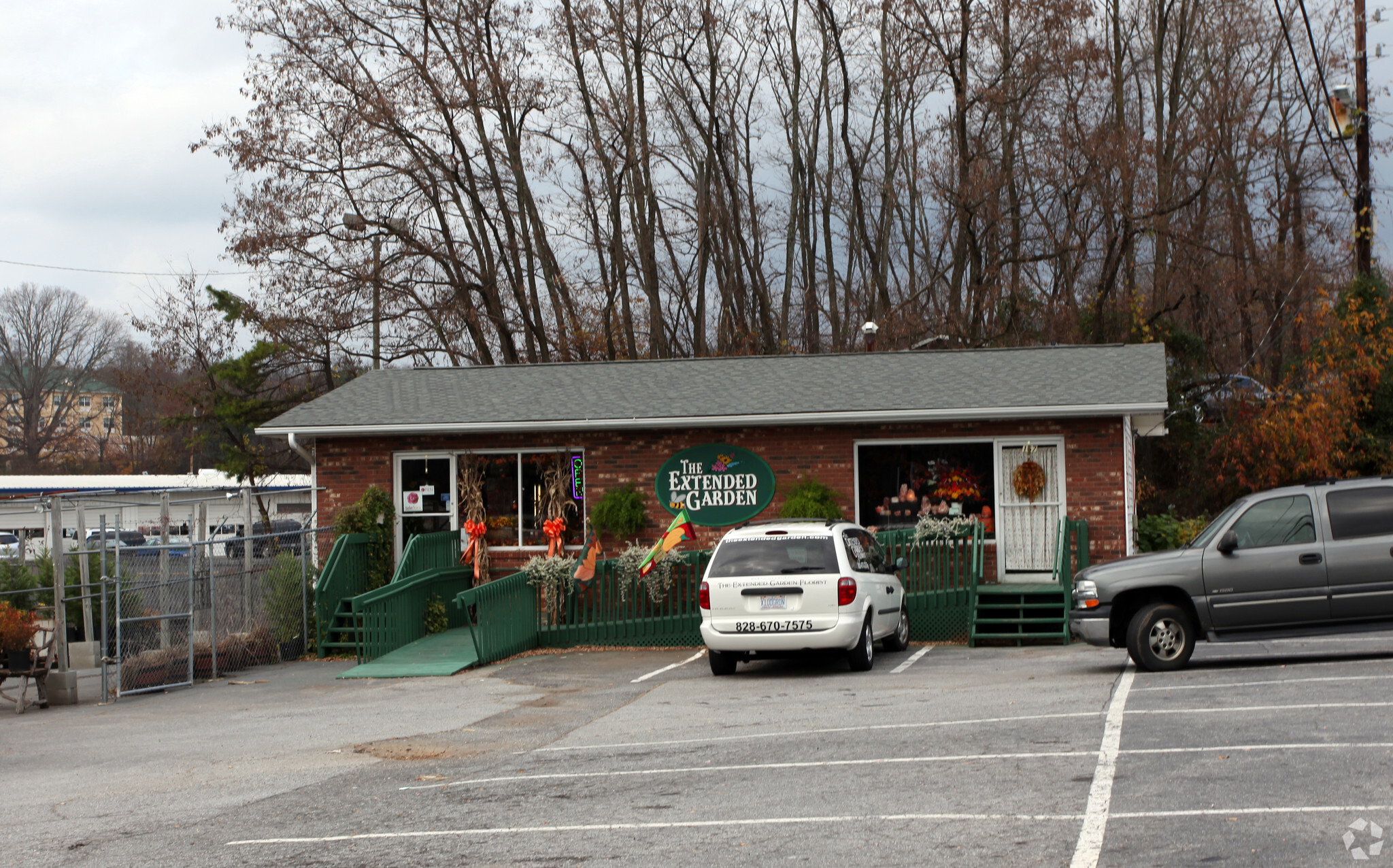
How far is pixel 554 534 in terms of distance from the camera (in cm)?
1969

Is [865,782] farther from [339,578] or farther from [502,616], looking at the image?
[339,578]

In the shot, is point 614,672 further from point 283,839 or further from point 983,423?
point 283,839

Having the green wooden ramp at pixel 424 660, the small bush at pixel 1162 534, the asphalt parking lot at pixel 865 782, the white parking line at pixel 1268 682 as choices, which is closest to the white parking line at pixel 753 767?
the asphalt parking lot at pixel 865 782

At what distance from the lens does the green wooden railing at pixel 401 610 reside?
17688 mm

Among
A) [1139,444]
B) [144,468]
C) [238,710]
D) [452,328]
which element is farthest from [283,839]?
[144,468]

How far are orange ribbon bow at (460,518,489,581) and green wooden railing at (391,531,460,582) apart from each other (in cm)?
19

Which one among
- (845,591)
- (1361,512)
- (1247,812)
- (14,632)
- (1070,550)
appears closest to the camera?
(1247,812)

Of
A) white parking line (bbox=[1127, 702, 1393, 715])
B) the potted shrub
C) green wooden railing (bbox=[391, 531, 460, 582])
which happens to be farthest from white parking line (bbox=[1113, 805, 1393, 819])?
green wooden railing (bbox=[391, 531, 460, 582])

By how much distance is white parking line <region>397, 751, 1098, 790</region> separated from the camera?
28.5 ft

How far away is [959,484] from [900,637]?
3.70 metres

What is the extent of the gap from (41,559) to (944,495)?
14.5 m

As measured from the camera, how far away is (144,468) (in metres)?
71.3

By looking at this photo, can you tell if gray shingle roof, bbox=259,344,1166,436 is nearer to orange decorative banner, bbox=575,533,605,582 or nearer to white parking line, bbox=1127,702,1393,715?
orange decorative banner, bbox=575,533,605,582

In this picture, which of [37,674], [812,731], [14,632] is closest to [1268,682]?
[812,731]
